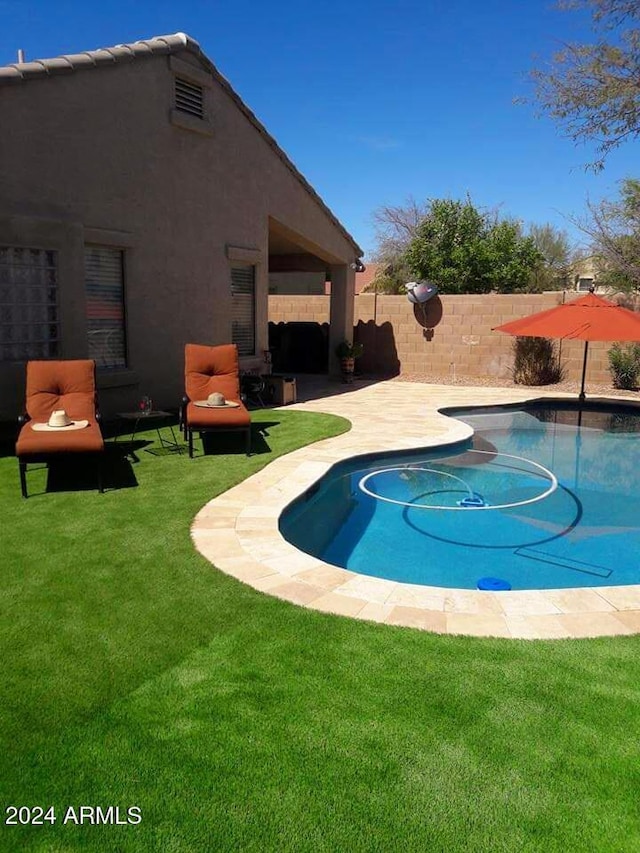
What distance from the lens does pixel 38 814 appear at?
116 inches

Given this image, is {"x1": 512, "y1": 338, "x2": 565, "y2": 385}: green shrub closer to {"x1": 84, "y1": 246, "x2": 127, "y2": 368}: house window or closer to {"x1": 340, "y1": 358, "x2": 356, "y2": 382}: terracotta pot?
{"x1": 340, "y1": 358, "x2": 356, "y2": 382}: terracotta pot

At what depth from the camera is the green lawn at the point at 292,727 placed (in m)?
2.88

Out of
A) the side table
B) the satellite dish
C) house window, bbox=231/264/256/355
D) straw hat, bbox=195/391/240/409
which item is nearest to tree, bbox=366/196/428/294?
the satellite dish

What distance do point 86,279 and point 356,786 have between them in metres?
10.4

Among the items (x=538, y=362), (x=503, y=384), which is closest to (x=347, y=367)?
(x=503, y=384)

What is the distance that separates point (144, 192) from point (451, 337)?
37.9 ft

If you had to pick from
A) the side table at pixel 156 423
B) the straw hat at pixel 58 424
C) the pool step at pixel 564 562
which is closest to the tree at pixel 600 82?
the side table at pixel 156 423

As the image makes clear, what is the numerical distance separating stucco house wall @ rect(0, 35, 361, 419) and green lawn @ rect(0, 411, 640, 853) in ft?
22.8

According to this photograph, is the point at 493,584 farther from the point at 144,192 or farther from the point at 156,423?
the point at 144,192

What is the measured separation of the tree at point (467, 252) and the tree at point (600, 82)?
10.7 m

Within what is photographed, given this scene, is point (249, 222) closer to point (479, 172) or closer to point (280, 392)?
point (280, 392)

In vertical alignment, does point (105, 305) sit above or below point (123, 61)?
below

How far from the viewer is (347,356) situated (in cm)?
2005

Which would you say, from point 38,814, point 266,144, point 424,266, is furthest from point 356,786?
point 424,266
